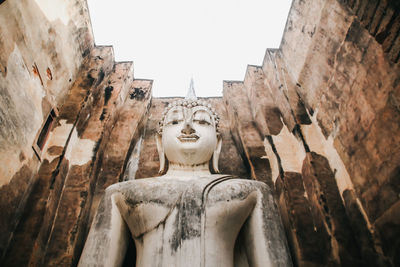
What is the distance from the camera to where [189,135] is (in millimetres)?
3105

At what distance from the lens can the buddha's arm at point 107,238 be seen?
2162 mm

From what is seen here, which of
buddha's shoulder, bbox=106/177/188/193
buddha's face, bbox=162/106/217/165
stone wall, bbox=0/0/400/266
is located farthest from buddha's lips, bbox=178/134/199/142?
stone wall, bbox=0/0/400/266

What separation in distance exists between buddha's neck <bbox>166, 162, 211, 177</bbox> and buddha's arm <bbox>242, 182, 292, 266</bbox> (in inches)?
28.7

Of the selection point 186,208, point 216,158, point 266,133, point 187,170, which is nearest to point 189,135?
point 187,170

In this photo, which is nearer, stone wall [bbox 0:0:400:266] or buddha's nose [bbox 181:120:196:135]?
stone wall [bbox 0:0:400:266]

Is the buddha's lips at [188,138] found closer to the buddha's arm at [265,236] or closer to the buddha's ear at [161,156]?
the buddha's ear at [161,156]

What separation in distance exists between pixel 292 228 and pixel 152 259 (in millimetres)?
1738

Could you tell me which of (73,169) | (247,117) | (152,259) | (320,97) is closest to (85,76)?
(73,169)

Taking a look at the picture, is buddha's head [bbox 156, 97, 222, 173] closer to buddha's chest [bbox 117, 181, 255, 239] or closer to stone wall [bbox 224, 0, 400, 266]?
buddha's chest [bbox 117, 181, 255, 239]

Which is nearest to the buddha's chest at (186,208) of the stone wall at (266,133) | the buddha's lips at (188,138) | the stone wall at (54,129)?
Answer: the buddha's lips at (188,138)

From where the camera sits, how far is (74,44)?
13.3ft

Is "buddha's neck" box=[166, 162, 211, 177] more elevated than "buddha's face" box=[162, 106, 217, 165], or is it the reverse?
"buddha's face" box=[162, 106, 217, 165]

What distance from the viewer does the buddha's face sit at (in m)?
3.05

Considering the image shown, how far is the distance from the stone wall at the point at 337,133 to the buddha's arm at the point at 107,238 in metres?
1.95
